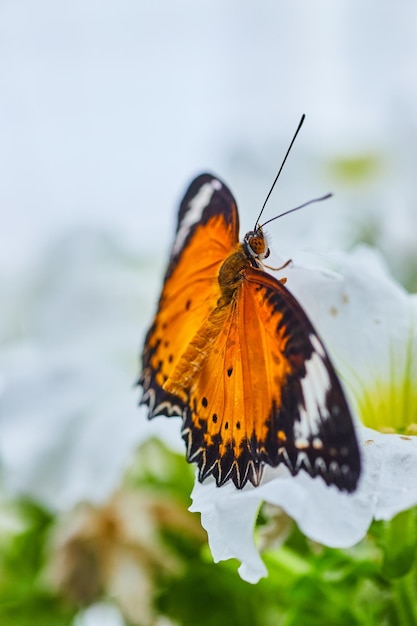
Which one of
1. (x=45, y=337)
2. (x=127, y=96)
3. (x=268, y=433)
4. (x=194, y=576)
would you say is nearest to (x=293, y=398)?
(x=268, y=433)

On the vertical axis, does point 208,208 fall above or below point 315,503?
above

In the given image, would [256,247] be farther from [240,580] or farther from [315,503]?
[240,580]

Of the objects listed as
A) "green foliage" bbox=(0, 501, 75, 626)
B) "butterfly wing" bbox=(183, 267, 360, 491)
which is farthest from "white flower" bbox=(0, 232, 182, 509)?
"butterfly wing" bbox=(183, 267, 360, 491)

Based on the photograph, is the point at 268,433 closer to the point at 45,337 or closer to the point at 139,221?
the point at 45,337

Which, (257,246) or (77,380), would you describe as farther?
(77,380)

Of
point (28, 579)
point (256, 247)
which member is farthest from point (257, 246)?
point (28, 579)

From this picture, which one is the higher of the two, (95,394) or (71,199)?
(71,199)
